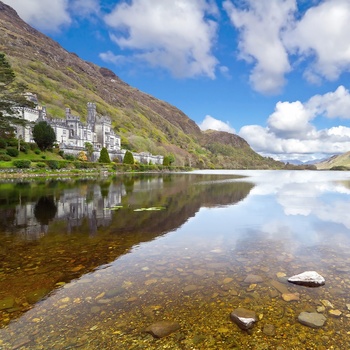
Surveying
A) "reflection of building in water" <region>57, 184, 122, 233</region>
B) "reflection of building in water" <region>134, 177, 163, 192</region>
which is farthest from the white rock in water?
"reflection of building in water" <region>134, 177, 163, 192</region>

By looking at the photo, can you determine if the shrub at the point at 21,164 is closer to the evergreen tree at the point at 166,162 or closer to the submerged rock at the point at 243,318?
the submerged rock at the point at 243,318

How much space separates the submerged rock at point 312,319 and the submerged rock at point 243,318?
125cm

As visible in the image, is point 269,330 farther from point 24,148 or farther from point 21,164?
point 24,148

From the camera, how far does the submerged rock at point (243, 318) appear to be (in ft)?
22.1

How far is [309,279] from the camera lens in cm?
917

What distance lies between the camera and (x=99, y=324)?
6793 millimetres

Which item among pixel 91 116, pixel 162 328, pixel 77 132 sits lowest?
pixel 162 328

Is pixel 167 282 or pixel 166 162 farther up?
pixel 166 162

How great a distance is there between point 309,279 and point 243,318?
363 cm

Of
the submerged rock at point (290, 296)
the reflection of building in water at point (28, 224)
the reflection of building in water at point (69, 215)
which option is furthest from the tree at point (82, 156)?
the submerged rock at point (290, 296)

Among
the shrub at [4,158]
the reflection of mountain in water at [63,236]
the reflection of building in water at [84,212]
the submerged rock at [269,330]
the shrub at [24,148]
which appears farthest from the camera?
the shrub at [24,148]

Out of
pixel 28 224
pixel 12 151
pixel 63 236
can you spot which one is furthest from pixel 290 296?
pixel 12 151

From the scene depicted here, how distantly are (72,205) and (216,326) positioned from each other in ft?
70.9

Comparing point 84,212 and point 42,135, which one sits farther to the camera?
point 42,135
